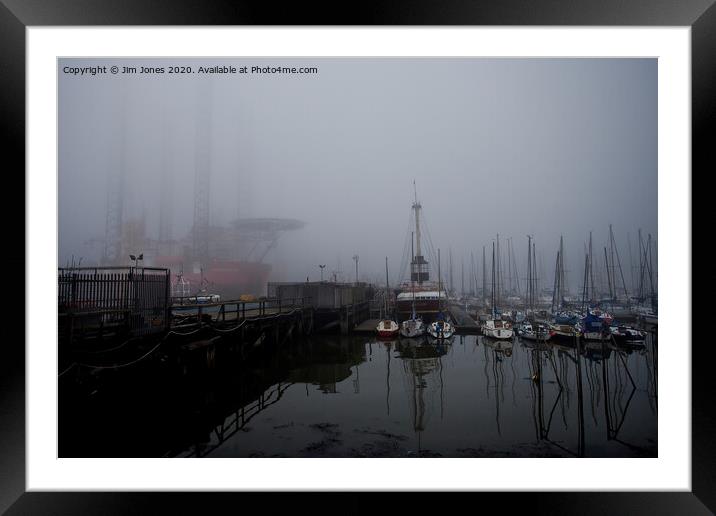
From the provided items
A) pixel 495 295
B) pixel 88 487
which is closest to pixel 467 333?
pixel 495 295

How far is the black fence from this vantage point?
437 cm

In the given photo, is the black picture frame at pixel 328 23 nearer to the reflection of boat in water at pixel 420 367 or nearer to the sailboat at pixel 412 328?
the reflection of boat in water at pixel 420 367

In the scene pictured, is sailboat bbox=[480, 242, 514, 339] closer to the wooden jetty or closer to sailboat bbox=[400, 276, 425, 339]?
sailboat bbox=[400, 276, 425, 339]

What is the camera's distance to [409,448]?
4984 mm

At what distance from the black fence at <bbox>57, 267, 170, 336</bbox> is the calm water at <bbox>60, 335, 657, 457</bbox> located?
0.84 m

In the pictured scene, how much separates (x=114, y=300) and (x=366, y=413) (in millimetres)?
3922

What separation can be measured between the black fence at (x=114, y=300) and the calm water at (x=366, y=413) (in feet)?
2.75

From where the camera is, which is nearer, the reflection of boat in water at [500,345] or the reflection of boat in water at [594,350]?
the reflection of boat in water at [594,350]

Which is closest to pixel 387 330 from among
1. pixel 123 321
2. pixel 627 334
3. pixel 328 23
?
pixel 627 334

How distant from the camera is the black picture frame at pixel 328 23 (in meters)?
3.02

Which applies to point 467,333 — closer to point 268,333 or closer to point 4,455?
point 268,333

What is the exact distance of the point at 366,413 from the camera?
605cm

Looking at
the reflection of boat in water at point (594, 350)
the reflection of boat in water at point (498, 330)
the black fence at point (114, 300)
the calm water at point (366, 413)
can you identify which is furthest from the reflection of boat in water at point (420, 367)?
the black fence at point (114, 300)

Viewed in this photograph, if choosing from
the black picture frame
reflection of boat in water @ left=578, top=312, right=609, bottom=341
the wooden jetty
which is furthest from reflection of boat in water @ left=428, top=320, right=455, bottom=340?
the black picture frame
